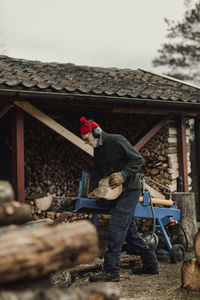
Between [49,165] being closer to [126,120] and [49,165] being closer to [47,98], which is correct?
[126,120]

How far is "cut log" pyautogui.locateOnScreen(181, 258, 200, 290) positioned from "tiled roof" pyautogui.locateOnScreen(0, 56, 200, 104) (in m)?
2.99

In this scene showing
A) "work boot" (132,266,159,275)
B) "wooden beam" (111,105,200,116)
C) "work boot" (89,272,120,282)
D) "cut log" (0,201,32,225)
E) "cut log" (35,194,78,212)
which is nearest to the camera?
"cut log" (0,201,32,225)

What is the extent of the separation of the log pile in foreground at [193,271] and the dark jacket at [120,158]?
38.7 inches

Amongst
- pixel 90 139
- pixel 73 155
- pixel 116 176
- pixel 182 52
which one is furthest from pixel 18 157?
pixel 182 52

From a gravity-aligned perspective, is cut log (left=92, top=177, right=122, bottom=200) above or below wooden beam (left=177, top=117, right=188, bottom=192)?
below

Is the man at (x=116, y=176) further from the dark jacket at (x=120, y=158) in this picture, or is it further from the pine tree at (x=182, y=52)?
the pine tree at (x=182, y=52)

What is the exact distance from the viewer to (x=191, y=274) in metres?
5.01

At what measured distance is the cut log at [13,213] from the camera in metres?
2.39

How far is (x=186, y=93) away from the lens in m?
8.98

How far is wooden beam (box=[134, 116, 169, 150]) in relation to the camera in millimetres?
7958

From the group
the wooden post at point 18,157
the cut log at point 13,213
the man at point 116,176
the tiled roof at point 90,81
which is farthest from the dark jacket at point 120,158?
the cut log at point 13,213

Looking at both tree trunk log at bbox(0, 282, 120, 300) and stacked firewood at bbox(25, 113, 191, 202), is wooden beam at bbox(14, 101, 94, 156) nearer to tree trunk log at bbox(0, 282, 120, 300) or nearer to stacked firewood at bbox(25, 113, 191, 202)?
stacked firewood at bbox(25, 113, 191, 202)

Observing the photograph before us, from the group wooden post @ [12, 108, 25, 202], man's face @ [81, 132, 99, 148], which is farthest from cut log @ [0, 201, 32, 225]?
wooden post @ [12, 108, 25, 202]

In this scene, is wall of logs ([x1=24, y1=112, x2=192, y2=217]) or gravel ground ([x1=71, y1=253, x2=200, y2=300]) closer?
gravel ground ([x1=71, y1=253, x2=200, y2=300])
